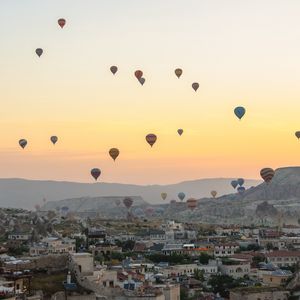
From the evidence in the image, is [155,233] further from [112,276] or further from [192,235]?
[112,276]

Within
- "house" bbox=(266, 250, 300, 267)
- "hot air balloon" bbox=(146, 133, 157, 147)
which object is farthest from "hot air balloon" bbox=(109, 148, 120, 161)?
"house" bbox=(266, 250, 300, 267)

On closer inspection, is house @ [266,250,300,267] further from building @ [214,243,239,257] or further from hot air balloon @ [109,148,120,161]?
hot air balloon @ [109,148,120,161]

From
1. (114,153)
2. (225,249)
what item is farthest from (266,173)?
(114,153)

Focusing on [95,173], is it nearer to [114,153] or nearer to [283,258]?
[114,153]

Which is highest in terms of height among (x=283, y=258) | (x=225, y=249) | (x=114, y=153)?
(x=114, y=153)

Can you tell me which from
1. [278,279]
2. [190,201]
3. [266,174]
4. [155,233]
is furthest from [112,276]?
[190,201]
